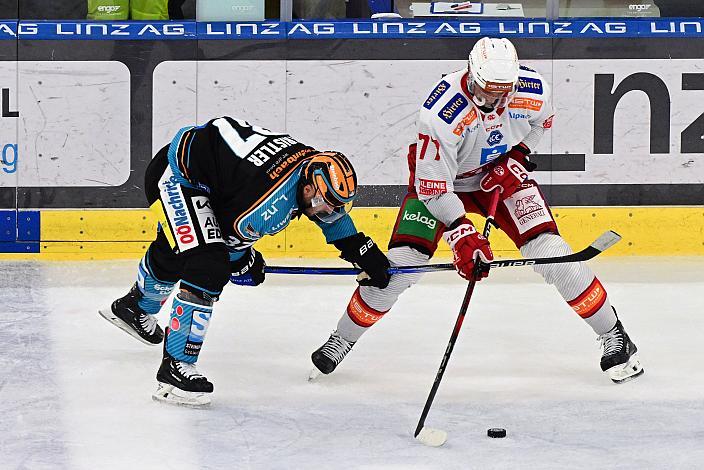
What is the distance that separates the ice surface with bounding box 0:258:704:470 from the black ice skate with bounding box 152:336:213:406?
0.15ft

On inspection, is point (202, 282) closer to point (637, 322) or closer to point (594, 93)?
point (637, 322)

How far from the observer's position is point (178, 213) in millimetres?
3988

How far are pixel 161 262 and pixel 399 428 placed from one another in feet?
3.71

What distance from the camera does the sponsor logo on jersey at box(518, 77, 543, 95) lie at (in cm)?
432

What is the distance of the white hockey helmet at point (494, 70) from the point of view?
4.00 m

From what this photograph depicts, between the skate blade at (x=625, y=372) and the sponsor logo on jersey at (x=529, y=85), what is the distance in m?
0.93

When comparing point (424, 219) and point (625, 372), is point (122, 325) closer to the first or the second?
point (424, 219)

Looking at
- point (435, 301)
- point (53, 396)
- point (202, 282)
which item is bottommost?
point (435, 301)

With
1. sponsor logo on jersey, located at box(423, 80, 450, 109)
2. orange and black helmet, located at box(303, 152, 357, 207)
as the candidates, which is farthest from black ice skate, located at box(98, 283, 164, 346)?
sponsor logo on jersey, located at box(423, 80, 450, 109)

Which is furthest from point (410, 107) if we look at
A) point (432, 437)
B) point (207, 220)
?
point (432, 437)

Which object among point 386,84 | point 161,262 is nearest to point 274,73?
point 386,84

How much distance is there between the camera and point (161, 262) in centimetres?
441

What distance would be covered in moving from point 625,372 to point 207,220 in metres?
1.42

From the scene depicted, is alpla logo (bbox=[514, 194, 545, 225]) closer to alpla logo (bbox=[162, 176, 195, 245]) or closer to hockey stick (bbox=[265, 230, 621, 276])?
hockey stick (bbox=[265, 230, 621, 276])
